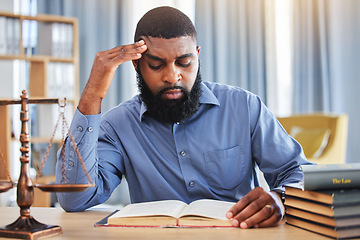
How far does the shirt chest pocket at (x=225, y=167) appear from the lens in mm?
1663

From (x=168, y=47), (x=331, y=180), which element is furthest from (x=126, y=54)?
(x=331, y=180)

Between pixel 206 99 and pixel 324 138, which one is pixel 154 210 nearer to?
pixel 206 99

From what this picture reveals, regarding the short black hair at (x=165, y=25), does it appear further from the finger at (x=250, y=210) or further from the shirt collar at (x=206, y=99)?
the finger at (x=250, y=210)

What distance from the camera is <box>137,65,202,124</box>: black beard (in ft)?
5.39

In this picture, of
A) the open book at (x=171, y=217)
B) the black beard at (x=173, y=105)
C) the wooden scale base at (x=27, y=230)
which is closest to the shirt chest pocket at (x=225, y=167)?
the black beard at (x=173, y=105)

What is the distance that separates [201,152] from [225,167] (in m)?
0.11

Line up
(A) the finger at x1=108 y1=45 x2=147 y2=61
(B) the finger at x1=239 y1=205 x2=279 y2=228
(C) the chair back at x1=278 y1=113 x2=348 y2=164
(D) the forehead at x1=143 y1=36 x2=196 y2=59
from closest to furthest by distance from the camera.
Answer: (B) the finger at x1=239 y1=205 x2=279 y2=228
(A) the finger at x1=108 y1=45 x2=147 y2=61
(D) the forehead at x1=143 y1=36 x2=196 y2=59
(C) the chair back at x1=278 y1=113 x2=348 y2=164

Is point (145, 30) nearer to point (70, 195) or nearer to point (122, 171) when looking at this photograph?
point (122, 171)

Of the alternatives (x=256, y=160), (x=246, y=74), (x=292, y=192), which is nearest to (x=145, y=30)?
(x=256, y=160)

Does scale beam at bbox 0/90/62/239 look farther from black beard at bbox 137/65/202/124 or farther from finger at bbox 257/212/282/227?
black beard at bbox 137/65/202/124

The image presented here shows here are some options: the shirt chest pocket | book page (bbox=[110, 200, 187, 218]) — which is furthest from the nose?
book page (bbox=[110, 200, 187, 218])

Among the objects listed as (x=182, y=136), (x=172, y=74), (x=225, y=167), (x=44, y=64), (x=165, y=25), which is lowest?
(x=225, y=167)

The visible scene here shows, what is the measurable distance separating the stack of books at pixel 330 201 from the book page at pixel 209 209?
201mm

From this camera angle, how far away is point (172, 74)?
1.59 metres
